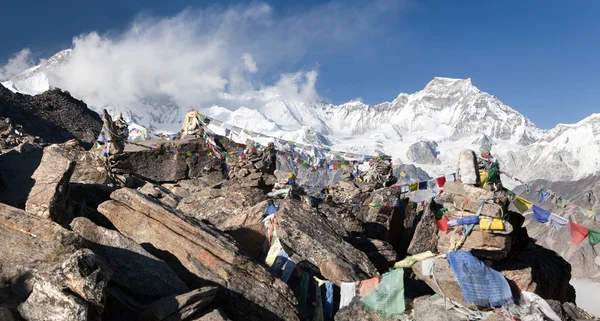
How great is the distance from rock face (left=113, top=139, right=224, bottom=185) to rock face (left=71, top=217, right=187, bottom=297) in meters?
17.6

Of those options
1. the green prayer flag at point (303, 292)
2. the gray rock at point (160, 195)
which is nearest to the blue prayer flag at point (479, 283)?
the green prayer flag at point (303, 292)

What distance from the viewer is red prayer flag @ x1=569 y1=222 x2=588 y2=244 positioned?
15064 millimetres

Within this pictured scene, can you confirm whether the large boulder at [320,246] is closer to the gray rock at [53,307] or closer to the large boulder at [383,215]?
the large boulder at [383,215]

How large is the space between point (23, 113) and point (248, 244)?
232 ft

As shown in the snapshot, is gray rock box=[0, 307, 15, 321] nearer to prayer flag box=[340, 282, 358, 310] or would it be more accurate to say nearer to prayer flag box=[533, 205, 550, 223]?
prayer flag box=[340, 282, 358, 310]

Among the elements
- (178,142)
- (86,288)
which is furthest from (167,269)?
(178,142)

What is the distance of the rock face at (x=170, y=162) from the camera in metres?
27.4

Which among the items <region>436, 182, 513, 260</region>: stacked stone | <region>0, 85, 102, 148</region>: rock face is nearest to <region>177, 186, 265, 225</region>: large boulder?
<region>436, 182, 513, 260</region>: stacked stone

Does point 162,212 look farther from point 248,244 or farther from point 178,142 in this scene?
point 178,142

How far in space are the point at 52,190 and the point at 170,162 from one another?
18.4 meters

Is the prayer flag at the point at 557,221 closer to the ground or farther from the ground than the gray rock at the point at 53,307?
farther from the ground

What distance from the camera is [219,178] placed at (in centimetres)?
2988

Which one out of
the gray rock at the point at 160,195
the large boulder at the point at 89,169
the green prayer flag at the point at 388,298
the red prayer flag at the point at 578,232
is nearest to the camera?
the green prayer flag at the point at 388,298

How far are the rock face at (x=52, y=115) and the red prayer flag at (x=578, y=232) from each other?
66.5 metres
